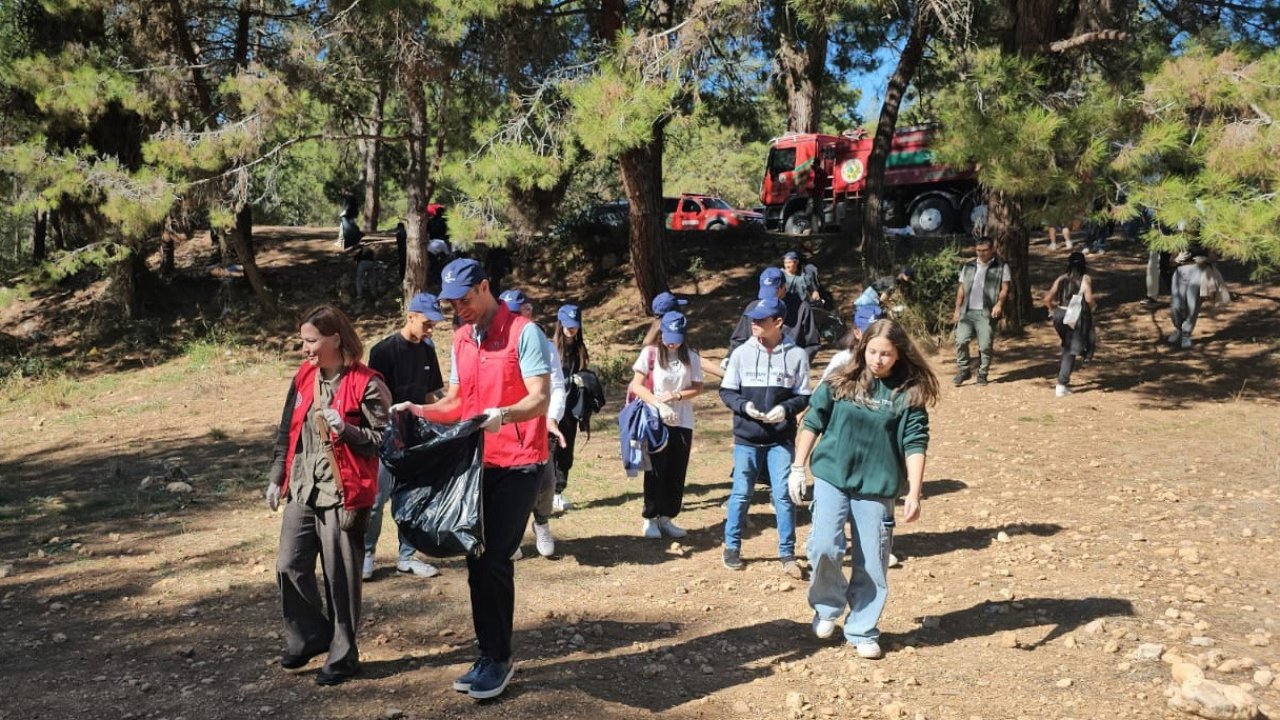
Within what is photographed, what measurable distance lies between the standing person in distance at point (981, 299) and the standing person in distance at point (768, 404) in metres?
5.85

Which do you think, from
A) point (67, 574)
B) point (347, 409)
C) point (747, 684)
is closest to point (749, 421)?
point (747, 684)

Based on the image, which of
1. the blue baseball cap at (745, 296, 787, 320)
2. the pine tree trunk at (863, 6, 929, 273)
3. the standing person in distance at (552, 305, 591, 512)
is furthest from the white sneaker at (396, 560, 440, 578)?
the pine tree trunk at (863, 6, 929, 273)

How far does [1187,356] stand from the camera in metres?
12.6

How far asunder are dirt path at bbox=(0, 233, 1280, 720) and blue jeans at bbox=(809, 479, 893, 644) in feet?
0.75

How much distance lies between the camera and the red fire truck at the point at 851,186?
18859 millimetres

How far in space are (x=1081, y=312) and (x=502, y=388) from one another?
8376 mm

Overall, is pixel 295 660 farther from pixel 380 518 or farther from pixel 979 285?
pixel 979 285

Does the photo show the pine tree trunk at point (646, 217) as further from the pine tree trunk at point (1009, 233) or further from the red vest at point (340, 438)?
the red vest at point (340, 438)

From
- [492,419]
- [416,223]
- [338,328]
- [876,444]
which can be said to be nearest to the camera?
[492,419]

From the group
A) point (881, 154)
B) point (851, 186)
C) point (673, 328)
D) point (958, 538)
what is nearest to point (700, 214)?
point (851, 186)

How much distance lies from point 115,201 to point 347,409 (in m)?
12.2

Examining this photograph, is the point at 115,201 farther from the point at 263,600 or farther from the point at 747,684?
the point at 747,684

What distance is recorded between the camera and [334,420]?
410 cm

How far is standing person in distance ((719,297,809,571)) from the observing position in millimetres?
5805
